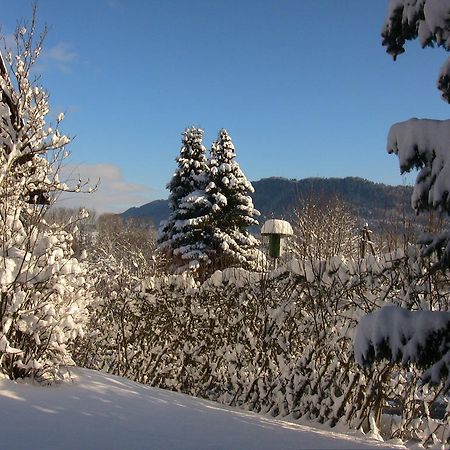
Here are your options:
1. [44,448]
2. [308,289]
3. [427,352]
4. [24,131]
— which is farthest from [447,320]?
[24,131]

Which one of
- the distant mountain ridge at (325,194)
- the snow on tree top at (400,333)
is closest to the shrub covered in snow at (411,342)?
the snow on tree top at (400,333)

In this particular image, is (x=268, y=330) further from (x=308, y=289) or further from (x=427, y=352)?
(x=427, y=352)

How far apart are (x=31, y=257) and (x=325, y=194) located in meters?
21.3

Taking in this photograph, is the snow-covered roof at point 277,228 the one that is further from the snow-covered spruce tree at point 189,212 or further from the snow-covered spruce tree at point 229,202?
the snow-covered spruce tree at point 229,202

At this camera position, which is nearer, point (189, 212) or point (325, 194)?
point (189, 212)

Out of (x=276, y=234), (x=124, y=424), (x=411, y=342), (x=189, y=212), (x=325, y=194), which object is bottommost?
(x=124, y=424)

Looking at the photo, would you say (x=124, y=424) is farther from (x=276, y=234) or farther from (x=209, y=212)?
(x=209, y=212)

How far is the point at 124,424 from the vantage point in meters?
3.84

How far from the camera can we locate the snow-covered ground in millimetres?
3373

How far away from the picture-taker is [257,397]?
6.30 meters

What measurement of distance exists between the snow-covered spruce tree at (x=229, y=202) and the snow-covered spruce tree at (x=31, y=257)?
14.3m

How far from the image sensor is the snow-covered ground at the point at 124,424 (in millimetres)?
3373

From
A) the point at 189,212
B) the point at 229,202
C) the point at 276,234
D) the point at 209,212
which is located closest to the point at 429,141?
the point at 276,234

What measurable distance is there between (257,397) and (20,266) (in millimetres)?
3385
